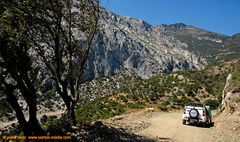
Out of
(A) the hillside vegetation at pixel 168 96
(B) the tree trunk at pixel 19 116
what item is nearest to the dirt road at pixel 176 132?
(B) the tree trunk at pixel 19 116

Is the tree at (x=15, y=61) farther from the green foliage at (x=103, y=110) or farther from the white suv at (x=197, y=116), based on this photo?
the green foliage at (x=103, y=110)

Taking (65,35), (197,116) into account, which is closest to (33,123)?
(65,35)

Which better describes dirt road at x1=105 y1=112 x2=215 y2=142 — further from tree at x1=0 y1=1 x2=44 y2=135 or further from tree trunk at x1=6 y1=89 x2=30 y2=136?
tree trunk at x1=6 y1=89 x2=30 y2=136

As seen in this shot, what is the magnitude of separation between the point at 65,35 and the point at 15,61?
622 cm

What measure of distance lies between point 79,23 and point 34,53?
3.99 metres

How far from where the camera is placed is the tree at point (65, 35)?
2520 cm

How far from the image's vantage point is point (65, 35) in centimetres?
2817

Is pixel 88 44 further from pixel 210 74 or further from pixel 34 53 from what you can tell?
pixel 210 74

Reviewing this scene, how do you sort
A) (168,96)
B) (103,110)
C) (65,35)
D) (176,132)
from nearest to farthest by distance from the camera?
(65,35) < (176,132) < (103,110) < (168,96)

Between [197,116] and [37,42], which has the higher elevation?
[37,42]

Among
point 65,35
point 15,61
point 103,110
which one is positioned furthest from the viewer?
point 103,110

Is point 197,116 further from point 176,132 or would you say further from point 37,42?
point 37,42

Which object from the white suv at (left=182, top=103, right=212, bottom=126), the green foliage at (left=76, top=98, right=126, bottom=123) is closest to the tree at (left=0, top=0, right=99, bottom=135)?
the white suv at (left=182, top=103, right=212, bottom=126)

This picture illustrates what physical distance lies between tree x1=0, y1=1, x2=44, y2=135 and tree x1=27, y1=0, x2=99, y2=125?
1.61 metres
